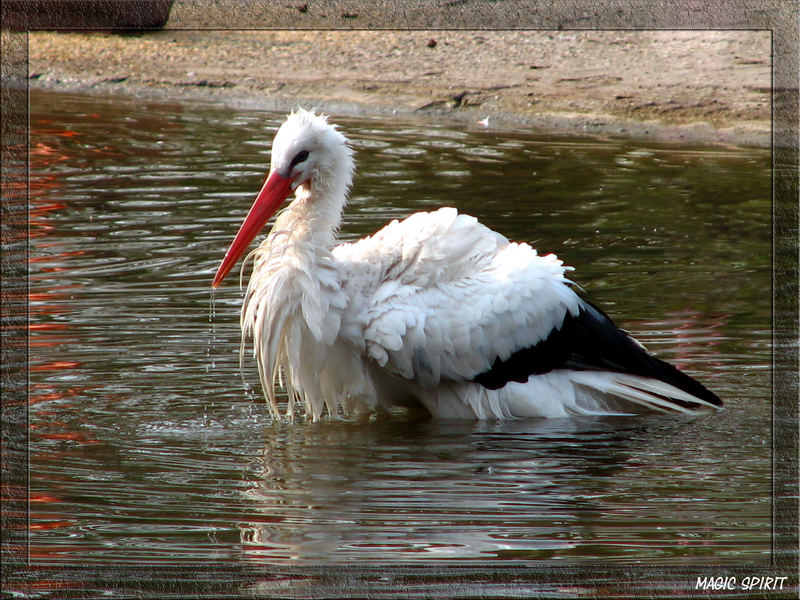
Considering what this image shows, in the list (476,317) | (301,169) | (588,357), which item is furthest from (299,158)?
(588,357)

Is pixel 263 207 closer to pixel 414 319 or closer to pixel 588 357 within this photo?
pixel 414 319

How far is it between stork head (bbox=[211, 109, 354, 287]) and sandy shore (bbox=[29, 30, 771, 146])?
718 centimetres

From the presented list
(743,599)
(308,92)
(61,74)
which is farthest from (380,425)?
(61,74)

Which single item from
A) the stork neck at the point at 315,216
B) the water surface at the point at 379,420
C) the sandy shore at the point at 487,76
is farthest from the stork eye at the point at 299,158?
the sandy shore at the point at 487,76

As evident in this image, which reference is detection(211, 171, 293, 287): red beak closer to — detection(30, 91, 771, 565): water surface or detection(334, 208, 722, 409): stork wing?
detection(334, 208, 722, 409): stork wing

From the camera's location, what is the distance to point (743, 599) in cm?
429

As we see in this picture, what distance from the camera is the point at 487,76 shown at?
1388 cm

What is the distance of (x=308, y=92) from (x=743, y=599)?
34.9 feet

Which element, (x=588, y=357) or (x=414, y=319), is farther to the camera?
(x=588, y=357)

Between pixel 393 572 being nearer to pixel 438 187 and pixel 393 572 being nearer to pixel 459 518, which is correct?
pixel 459 518

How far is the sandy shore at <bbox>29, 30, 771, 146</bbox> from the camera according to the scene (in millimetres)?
12984

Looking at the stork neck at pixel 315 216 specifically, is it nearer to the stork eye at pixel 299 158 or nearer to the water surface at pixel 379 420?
the stork eye at pixel 299 158

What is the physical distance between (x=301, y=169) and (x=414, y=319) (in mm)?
1007

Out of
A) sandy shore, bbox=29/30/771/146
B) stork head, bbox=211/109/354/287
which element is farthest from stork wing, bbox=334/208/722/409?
sandy shore, bbox=29/30/771/146
